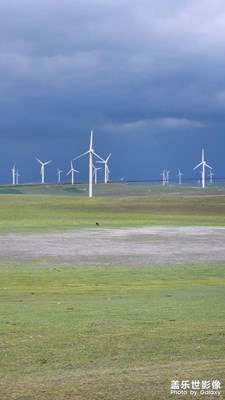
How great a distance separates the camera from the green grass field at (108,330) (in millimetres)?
10797

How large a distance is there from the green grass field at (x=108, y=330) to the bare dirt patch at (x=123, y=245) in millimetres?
4369

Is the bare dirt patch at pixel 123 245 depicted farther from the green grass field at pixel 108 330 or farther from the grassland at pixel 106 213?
the grassland at pixel 106 213

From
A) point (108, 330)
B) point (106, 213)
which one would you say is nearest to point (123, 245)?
point (108, 330)

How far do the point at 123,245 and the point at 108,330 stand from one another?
31.9 meters

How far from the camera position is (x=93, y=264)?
1457 inches

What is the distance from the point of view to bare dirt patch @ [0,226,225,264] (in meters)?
40.4

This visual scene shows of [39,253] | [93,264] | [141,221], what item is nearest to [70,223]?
[141,221]

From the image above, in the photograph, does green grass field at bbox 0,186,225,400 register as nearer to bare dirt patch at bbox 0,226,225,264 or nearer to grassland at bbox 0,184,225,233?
bare dirt patch at bbox 0,226,225,264

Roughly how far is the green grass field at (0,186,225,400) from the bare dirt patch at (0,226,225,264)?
4.37 metres

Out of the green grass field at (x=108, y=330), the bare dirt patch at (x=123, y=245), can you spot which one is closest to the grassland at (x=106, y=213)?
the bare dirt patch at (x=123, y=245)

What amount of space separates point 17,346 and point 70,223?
54.2 meters

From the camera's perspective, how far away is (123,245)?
155 feet

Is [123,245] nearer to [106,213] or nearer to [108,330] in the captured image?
[108,330]

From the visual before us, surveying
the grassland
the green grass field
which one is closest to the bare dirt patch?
the green grass field
